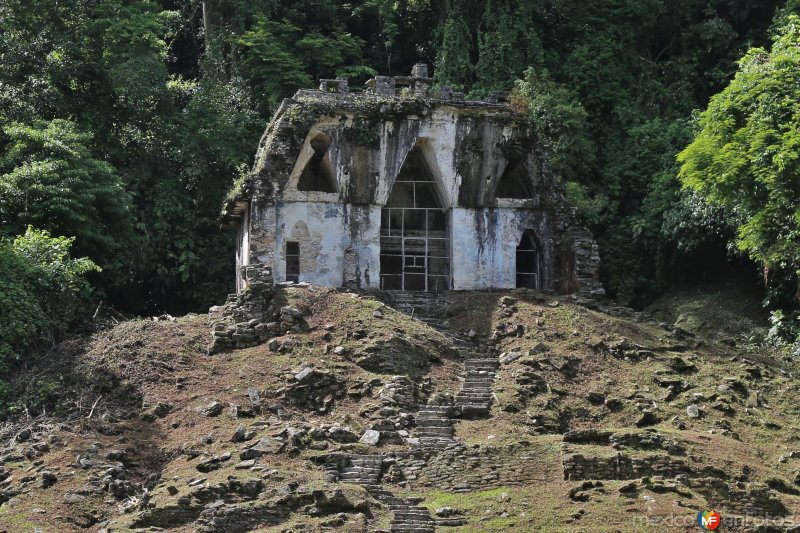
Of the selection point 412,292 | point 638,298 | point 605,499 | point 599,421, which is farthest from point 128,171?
point 605,499

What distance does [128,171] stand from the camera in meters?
49.8

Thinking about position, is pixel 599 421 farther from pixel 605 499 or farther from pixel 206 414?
pixel 206 414

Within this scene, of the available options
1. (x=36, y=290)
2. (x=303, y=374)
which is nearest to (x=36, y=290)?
(x=36, y=290)

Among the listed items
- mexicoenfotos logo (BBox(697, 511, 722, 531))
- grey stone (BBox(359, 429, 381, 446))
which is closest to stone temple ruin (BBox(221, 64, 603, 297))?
grey stone (BBox(359, 429, 381, 446))

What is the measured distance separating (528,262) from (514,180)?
92.9 inches

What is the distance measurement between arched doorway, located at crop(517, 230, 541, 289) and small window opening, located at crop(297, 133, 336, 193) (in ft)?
18.3

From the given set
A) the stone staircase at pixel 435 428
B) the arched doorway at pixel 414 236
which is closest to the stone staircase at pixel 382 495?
the stone staircase at pixel 435 428

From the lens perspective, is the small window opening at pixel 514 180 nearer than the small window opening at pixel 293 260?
No

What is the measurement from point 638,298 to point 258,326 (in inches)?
615

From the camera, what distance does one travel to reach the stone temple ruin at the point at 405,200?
44031mm

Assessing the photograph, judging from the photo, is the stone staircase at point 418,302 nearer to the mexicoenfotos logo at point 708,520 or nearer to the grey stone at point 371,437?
the grey stone at point 371,437

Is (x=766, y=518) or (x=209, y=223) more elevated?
(x=209, y=223)

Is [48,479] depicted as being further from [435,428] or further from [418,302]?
[418,302]

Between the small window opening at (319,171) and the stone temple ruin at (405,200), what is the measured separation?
4 cm
